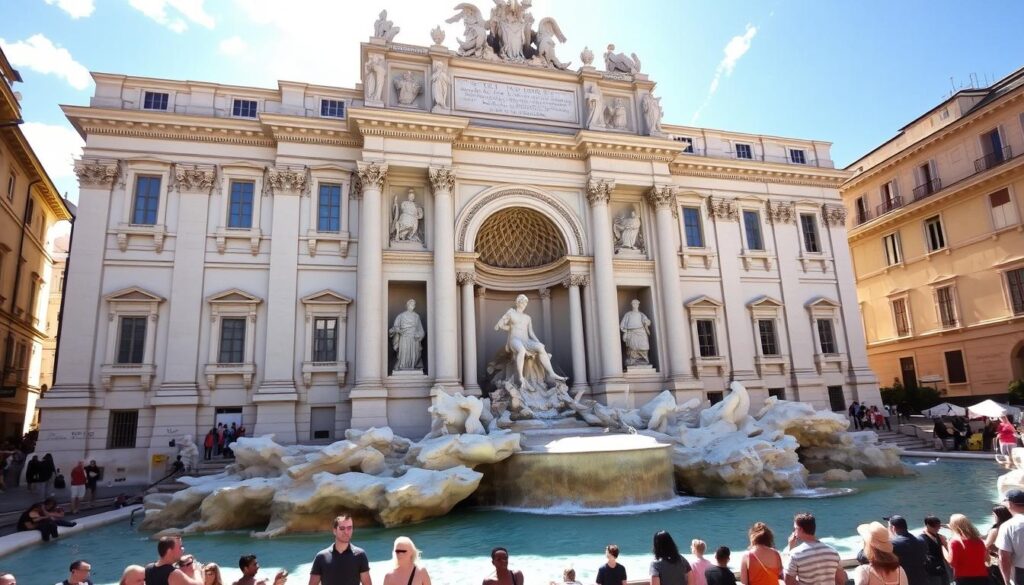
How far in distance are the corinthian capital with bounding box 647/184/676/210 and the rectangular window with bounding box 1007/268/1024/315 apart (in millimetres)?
15252

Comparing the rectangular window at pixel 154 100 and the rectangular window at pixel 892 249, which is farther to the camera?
the rectangular window at pixel 892 249

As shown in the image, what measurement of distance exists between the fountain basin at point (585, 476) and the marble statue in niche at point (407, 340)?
6.04 meters

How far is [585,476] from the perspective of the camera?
1174 centimetres

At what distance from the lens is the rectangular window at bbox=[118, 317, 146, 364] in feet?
54.8

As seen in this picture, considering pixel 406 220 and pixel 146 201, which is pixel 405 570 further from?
pixel 146 201

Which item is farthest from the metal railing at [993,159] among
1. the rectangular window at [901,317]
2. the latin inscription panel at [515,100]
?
the latin inscription panel at [515,100]

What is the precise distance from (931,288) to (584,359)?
63.2 ft

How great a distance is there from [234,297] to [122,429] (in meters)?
4.71

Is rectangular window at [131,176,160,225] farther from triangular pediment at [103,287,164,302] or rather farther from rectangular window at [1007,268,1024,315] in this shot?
rectangular window at [1007,268,1024,315]

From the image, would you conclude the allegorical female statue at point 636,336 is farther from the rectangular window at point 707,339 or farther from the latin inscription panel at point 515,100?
the latin inscription panel at point 515,100

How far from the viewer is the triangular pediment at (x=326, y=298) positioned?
1775 cm

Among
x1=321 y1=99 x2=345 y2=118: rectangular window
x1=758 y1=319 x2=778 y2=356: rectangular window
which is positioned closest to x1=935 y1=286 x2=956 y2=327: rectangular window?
x1=758 y1=319 x2=778 y2=356: rectangular window

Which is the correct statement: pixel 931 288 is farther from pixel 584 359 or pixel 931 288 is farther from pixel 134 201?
pixel 134 201

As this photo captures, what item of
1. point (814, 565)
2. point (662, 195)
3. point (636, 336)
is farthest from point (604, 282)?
point (814, 565)
